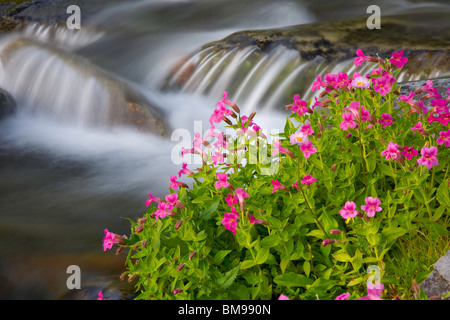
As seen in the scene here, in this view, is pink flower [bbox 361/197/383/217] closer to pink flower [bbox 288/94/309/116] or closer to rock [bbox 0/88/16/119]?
pink flower [bbox 288/94/309/116]

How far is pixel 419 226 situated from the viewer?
6.63ft

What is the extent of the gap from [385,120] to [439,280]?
706 mm

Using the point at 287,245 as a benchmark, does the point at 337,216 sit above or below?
above

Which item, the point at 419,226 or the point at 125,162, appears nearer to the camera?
the point at 419,226

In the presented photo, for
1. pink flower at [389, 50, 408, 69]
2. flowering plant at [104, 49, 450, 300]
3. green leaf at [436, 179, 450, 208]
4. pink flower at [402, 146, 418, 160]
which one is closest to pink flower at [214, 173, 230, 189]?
flowering plant at [104, 49, 450, 300]

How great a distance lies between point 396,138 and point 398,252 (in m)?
0.49

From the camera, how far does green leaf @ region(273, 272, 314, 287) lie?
6.15 ft

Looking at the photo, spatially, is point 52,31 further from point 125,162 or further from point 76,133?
point 125,162

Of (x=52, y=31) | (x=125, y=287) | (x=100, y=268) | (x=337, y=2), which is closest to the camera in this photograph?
(x=125, y=287)

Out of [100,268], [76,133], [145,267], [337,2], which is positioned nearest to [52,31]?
[76,133]

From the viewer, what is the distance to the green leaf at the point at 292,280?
187 cm

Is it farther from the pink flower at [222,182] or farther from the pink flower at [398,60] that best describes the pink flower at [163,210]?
the pink flower at [398,60]

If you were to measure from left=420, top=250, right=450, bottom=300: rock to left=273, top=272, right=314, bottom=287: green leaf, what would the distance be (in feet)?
1.39

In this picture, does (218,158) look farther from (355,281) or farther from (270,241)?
(355,281)
